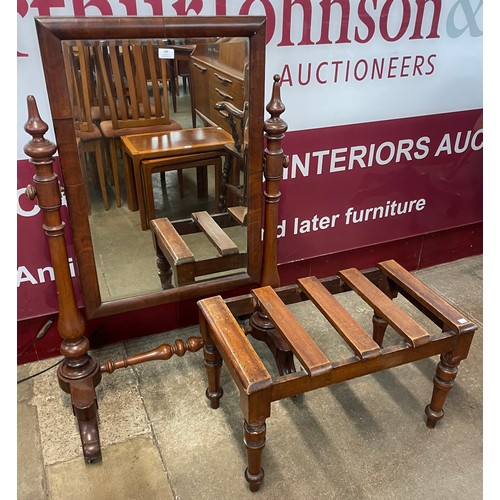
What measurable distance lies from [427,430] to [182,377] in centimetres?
91

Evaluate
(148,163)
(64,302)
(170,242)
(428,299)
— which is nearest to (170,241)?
(170,242)

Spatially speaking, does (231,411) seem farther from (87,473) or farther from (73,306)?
(73,306)

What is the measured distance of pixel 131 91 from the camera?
145cm

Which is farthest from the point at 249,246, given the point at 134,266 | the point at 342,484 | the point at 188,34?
the point at 342,484

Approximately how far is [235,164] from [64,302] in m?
0.68

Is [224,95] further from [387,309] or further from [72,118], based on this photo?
[387,309]

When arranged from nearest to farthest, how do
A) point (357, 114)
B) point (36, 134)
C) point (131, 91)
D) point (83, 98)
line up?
point (36, 134) < point (83, 98) < point (131, 91) < point (357, 114)

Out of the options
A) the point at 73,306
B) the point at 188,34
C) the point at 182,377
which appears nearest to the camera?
the point at 188,34

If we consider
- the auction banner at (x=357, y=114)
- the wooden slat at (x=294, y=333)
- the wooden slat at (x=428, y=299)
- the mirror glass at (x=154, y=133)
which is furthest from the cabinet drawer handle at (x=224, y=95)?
the wooden slat at (x=428, y=299)

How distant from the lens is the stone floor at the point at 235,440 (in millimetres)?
1489

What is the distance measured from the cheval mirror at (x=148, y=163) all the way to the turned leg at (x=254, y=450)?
1.42 feet

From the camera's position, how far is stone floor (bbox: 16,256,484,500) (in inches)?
58.6

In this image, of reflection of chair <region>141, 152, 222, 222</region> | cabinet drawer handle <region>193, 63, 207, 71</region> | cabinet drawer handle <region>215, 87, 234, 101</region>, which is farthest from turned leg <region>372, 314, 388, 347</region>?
cabinet drawer handle <region>193, 63, 207, 71</region>

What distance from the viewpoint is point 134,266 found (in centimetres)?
160
